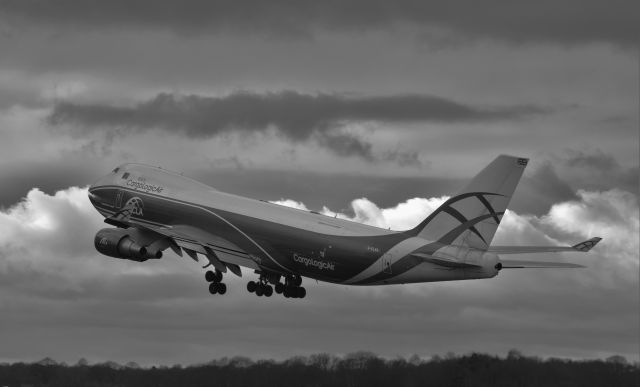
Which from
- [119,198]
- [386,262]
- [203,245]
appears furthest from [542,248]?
[119,198]

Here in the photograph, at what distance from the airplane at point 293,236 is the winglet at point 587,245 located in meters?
0.05

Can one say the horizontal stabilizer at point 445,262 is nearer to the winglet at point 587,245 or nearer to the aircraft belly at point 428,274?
the aircraft belly at point 428,274

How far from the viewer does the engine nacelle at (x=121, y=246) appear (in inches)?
3433

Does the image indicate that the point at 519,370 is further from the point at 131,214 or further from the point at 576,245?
the point at 576,245

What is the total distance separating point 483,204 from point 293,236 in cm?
1320

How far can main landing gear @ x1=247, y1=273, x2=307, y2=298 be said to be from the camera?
284 ft

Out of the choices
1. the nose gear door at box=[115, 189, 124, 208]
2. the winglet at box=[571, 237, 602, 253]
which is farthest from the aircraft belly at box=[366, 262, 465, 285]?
the nose gear door at box=[115, 189, 124, 208]

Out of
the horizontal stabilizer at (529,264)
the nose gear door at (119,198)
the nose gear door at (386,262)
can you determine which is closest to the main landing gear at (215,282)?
the nose gear door at (119,198)

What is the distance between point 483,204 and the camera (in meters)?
74.8

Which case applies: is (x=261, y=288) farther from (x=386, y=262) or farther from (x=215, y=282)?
(x=386, y=262)

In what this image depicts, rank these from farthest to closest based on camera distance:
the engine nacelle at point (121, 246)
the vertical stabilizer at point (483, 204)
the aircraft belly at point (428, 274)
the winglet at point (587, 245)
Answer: the engine nacelle at point (121, 246) < the aircraft belly at point (428, 274) < the vertical stabilizer at point (483, 204) < the winglet at point (587, 245)

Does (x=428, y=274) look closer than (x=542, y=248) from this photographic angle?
No

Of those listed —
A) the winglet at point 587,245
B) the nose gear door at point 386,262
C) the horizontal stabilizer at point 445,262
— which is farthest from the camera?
the nose gear door at point 386,262

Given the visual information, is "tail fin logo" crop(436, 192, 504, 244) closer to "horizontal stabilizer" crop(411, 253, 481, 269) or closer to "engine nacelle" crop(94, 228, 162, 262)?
"horizontal stabilizer" crop(411, 253, 481, 269)
